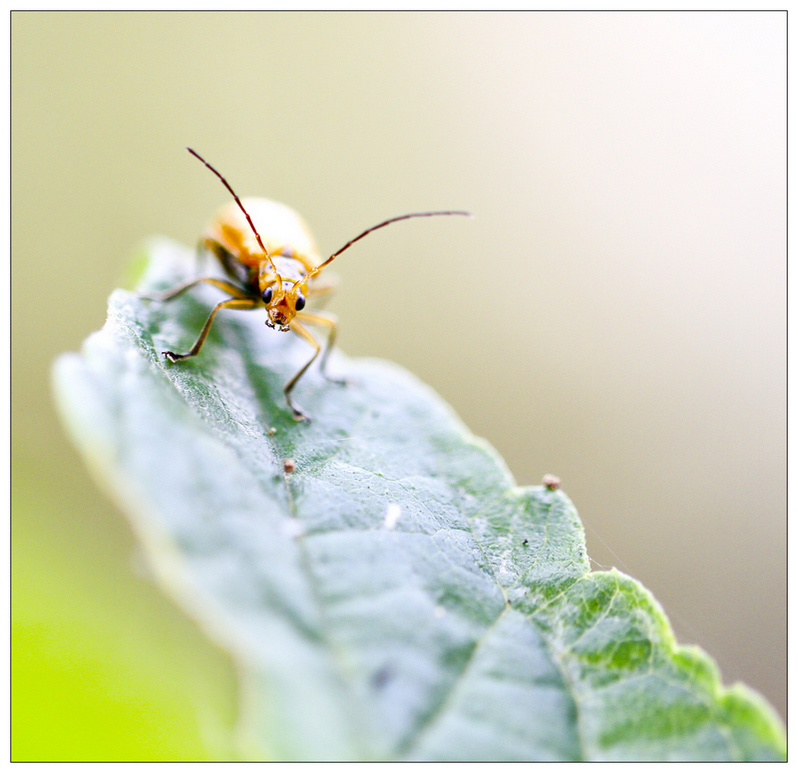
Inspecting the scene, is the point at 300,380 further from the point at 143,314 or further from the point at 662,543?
the point at 662,543

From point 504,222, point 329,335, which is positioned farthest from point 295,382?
point 504,222

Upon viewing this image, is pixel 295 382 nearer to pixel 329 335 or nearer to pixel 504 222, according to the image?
pixel 329 335

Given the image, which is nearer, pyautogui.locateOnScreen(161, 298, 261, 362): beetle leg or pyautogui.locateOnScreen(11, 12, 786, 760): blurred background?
pyautogui.locateOnScreen(161, 298, 261, 362): beetle leg

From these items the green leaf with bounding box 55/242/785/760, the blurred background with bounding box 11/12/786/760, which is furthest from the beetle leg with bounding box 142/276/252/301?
the blurred background with bounding box 11/12/786/760

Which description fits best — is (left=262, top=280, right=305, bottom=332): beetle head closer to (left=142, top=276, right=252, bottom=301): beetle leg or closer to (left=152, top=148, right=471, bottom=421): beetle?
(left=152, top=148, right=471, bottom=421): beetle

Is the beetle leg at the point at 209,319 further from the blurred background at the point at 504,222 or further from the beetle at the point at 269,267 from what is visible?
the blurred background at the point at 504,222

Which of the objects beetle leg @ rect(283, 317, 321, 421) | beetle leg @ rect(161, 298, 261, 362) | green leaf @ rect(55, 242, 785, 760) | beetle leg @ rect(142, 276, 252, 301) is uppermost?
beetle leg @ rect(142, 276, 252, 301)
